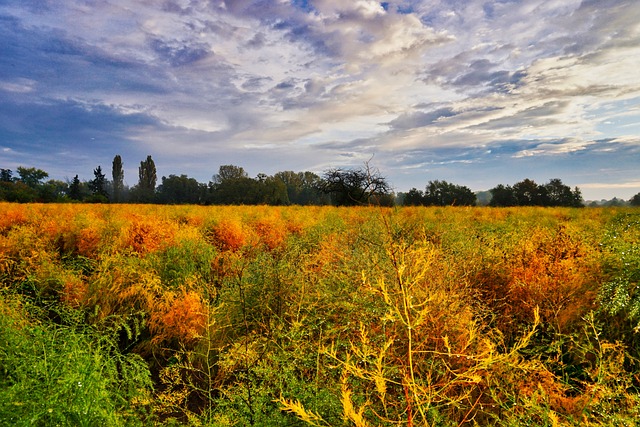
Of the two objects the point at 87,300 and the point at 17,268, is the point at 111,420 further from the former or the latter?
the point at 17,268

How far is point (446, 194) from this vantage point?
22.0 m

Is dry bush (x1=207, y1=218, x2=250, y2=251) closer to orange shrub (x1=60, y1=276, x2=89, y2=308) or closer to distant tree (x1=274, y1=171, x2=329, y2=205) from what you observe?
orange shrub (x1=60, y1=276, x2=89, y2=308)

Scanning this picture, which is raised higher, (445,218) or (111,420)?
(445,218)

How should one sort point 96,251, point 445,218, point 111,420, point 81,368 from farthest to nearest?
point 445,218 < point 96,251 < point 81,368 < point 111,420

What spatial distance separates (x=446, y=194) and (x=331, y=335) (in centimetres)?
2031

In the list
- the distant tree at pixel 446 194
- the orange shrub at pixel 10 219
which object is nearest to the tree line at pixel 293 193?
the distant tree at pixel 446 194

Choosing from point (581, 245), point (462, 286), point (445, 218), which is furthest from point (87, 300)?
point (445, 218)

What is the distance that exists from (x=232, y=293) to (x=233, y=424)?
2.46 metres

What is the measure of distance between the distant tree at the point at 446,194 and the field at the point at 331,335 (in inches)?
498

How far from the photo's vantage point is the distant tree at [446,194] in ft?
66.3

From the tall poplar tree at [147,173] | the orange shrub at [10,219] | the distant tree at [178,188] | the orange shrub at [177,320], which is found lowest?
the orange shrub at [177,320]

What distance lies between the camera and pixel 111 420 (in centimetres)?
246

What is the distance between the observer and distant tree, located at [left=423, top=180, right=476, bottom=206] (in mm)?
Answer: 20203

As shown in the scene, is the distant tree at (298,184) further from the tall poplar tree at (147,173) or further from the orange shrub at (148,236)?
the orange shrub at (148,236)
